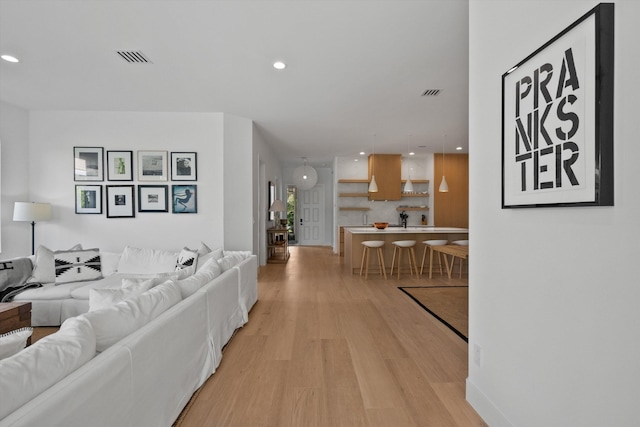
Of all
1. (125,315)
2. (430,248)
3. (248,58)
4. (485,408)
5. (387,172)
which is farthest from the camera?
(387,172)

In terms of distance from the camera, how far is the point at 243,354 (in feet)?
8.47

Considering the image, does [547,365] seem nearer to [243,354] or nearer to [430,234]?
[243,354]

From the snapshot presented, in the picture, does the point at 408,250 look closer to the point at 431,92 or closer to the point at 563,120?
the point at 431,92

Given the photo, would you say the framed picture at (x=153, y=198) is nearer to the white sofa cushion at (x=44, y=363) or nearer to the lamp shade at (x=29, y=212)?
the lamp shade at (x=29, y=212)

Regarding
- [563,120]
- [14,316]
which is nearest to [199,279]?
[14,316]

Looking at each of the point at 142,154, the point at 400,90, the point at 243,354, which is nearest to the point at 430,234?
the point at 400,90

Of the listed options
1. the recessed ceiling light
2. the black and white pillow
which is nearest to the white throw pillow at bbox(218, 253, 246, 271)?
the black and white pillow

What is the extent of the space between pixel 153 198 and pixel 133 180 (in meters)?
0.45

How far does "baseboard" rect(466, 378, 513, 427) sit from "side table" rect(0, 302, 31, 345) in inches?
128

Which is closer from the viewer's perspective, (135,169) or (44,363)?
(44,363)

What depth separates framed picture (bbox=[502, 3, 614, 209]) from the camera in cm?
107

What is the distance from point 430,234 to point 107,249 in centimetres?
584

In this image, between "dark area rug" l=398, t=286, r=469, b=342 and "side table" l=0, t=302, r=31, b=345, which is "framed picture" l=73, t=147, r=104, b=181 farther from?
"dark area rug" l=398, t=286, r=469, b=342

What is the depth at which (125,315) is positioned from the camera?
4.96 feet
